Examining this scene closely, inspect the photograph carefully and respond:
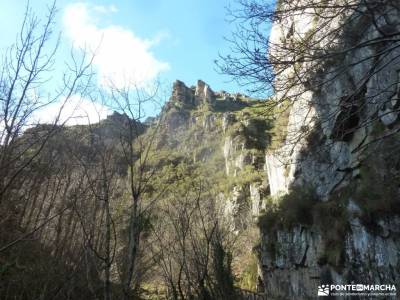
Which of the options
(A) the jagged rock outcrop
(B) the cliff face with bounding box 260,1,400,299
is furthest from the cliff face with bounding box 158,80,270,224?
(B) the cliff face with bounding box 260,1,400,299

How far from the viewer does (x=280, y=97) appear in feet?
13.7

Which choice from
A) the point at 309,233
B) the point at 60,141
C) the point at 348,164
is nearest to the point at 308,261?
the point at 309,233

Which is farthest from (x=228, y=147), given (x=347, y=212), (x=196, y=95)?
(x=347, y=212)

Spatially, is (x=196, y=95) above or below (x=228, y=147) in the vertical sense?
above

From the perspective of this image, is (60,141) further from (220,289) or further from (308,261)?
(308,261)

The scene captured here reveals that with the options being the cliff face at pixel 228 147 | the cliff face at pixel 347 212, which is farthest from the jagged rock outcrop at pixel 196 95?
the cliff face at pixel 347 212

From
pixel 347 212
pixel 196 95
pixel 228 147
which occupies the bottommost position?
pixel 347 212

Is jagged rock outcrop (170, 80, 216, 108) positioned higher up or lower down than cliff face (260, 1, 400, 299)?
higher up

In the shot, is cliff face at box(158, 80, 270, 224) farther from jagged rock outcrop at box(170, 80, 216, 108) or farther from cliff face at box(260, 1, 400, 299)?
cliff face at box(260, 1, 400, 299)

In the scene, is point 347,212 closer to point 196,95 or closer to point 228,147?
point 228,147

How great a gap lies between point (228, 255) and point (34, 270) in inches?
171

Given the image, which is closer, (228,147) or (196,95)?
(228,147)

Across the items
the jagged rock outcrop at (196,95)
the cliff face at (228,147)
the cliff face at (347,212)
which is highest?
the jagged rock outcrop at (196,95)

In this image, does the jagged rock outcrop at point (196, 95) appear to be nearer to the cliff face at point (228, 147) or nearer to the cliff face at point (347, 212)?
the cliff face at point (228, 147)
